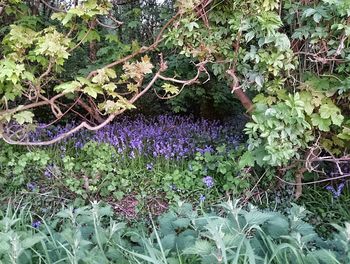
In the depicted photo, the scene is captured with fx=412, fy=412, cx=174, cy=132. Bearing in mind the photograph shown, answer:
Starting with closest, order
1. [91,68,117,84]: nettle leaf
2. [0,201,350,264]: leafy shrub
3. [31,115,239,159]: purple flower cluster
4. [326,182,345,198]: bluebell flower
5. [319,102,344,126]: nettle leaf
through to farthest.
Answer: [0,201,350,264]: leafy shrub
[319,102,344,126]: nettle leaf
[91,68,117,84]: nettle leaf
[326,182,345,198]: bluebell flower
[31,115,239,159]: purple flower cluster

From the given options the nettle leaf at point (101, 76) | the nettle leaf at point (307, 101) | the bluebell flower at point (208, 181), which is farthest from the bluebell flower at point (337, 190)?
the nettle leaf at point (101, 76)

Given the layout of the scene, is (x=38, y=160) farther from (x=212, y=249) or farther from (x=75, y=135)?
(x=212, y=249)

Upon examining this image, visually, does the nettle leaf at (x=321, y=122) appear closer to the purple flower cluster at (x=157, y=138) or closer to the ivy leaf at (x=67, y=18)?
the purple flower cluster at (x=157, y=138)

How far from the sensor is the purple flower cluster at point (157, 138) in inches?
135

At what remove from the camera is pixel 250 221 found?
188 cm

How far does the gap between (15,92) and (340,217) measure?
7.90 feet

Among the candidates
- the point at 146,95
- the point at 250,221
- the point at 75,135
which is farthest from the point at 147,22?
the point at 250,221

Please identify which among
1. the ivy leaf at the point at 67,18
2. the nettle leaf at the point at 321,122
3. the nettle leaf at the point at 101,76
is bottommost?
the nettle leaf at the point at 321,122

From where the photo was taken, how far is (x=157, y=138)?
3.73 m

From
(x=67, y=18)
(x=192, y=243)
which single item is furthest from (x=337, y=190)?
(x=67, y=18)

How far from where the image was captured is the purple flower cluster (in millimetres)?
3426

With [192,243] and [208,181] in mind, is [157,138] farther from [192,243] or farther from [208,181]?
[192,243]

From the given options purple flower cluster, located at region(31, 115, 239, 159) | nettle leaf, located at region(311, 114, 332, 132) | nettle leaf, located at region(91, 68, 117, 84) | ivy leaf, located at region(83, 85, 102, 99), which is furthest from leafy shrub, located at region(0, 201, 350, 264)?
purple flower cluster, located at region(31, 115, 239, 159)

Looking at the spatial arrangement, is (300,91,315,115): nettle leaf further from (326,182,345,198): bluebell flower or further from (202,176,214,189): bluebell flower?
(202,176,214,189): bluebell flower
